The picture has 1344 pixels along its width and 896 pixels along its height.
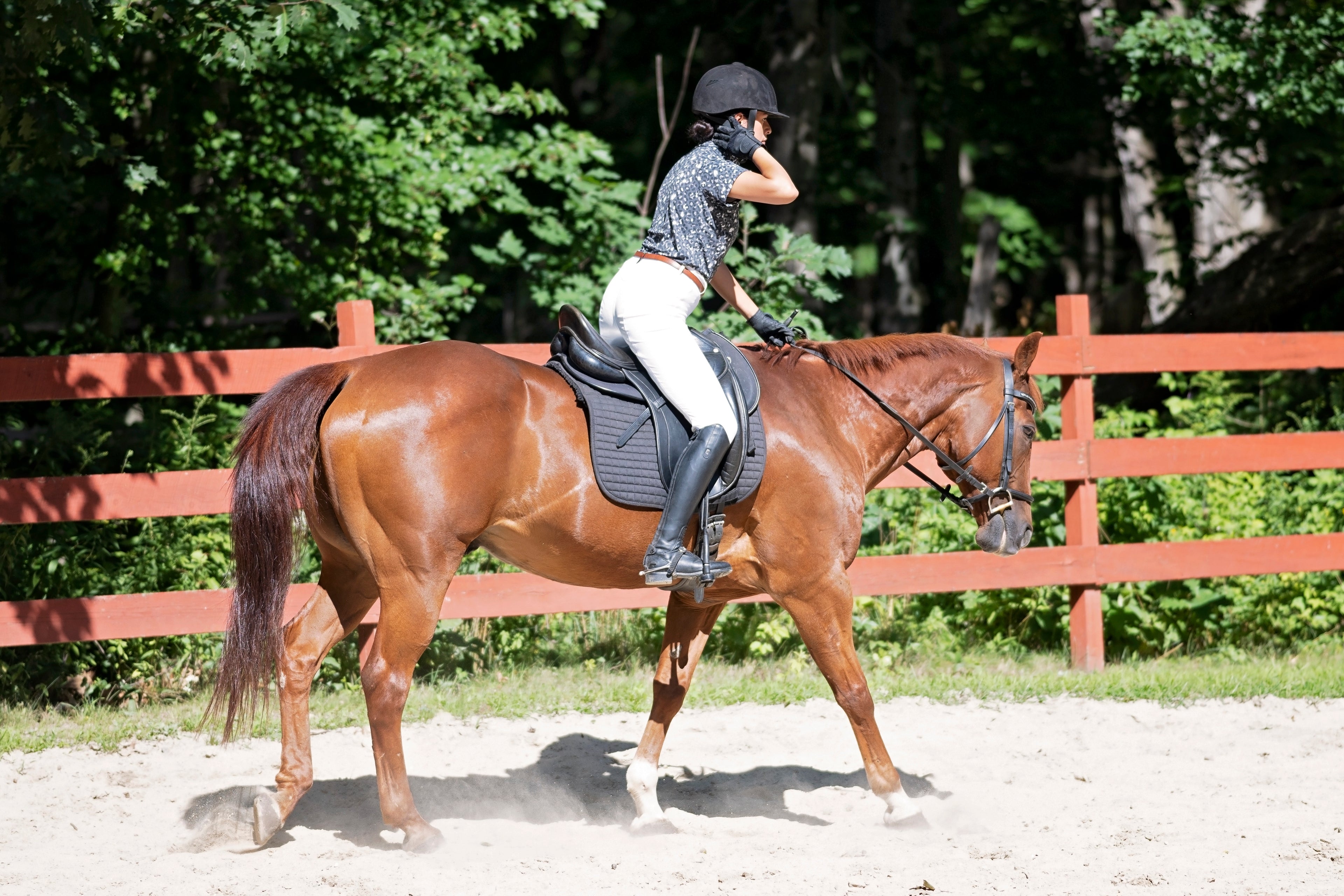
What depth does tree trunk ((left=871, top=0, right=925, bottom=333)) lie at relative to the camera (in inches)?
561

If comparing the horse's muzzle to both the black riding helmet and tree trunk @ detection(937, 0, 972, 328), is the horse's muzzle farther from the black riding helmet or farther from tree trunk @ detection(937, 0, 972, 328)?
tree trunk @ detection(937, 0, 972, 328)

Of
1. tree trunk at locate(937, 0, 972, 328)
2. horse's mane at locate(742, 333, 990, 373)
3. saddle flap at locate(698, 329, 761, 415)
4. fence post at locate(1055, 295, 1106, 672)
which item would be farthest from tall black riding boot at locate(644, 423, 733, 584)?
tree trunk at locate(937, 0, 972, 328)

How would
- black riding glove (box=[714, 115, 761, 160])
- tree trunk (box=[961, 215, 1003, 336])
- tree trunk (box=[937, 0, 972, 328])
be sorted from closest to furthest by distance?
1. black riding glove (box=[714, 115, 761, 160])
2. tree trunk (box=[937, 0, 972, 328])
3. tree trunk (box=[961, 215, 1003, 336])

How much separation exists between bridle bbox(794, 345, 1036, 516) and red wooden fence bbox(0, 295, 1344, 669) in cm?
153

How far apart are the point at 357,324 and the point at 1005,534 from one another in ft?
10.8

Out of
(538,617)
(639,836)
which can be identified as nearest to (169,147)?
(538,617)

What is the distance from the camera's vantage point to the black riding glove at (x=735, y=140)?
440 cm

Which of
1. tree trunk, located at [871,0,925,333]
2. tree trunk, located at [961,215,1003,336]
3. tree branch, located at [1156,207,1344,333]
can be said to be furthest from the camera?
tree trunk, located at [961,215,1003,336]

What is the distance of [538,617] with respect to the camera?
734 centimetres

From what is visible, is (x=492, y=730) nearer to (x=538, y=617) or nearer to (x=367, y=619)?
(x=367, y=619)

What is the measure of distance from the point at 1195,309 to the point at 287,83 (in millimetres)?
7994

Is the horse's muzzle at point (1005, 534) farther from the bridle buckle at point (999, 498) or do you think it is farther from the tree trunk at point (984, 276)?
the tree trunk at point (984, 276)

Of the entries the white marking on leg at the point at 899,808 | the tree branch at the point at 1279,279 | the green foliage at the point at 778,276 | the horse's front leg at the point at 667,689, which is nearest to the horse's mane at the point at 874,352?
the horse's front leg at the point at 667,689

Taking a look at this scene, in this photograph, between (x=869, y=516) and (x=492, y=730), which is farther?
(x=869, y=516)
